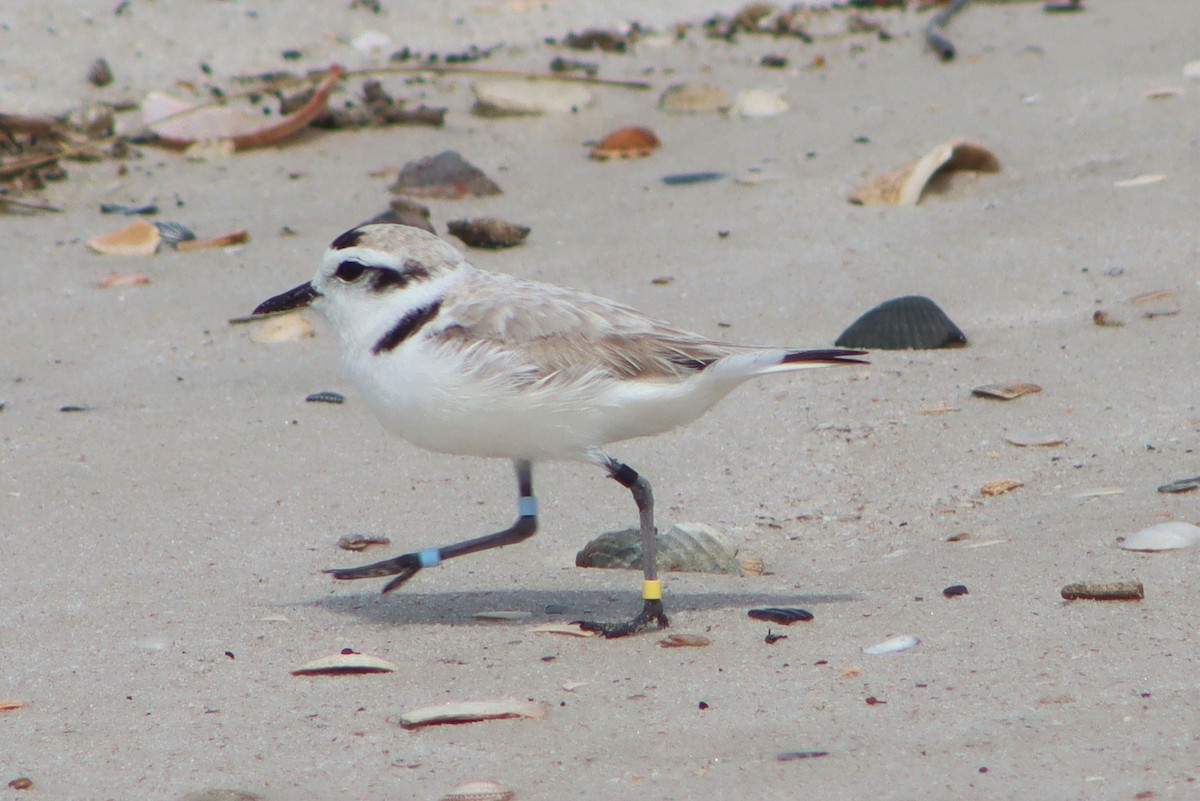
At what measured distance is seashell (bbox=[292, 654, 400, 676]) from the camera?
3.44 metres

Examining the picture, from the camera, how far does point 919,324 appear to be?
18.3 ft

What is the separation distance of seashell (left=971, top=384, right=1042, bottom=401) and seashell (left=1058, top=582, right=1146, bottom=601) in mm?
1584

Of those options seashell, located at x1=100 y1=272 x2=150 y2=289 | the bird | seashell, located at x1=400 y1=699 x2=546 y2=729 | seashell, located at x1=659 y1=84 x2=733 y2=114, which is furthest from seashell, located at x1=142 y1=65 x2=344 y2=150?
seashell, located at x1=400 y1=699 x2=546 y2=729

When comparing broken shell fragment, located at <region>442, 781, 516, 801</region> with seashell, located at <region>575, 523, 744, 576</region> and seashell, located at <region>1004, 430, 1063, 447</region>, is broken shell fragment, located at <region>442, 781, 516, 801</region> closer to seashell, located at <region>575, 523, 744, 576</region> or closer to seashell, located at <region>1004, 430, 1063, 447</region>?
seashell, located at <region>575, 523, 744, 576</region>

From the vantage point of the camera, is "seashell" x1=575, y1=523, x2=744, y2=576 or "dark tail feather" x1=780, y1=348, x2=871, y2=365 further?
"seashell" x1=575, y1=523, x2=744, y2=576

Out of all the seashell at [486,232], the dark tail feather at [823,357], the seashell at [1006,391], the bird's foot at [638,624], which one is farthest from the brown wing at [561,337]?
the seashell at [486,232]

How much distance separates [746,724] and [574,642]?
2.34 ft

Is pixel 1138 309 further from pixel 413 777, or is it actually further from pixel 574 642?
pixel 413 777

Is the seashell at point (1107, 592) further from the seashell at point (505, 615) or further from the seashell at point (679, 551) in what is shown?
the seashell at point (505, 615)

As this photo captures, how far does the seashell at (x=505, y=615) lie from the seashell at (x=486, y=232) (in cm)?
299

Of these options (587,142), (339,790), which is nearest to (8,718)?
(339,790)

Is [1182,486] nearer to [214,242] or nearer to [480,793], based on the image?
[480,793]

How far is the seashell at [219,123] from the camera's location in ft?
25.7

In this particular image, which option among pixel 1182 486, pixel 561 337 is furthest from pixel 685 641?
pixel 1182 486
